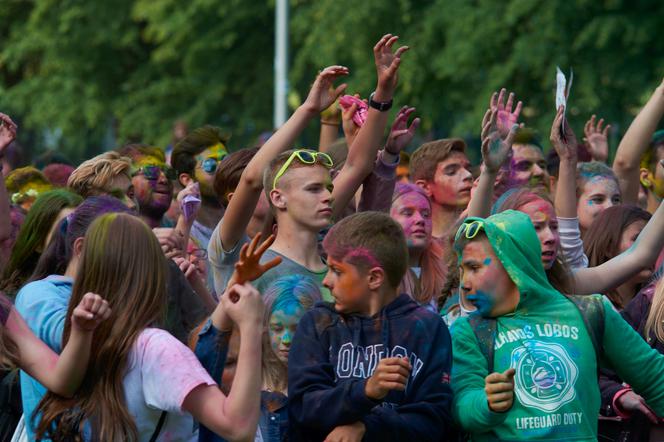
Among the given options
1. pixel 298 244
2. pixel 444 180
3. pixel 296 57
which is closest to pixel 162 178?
pixel 444 180

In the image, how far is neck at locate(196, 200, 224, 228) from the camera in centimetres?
705

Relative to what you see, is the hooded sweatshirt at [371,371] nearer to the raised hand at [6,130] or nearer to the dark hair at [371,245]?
the dark hair at [371,245]

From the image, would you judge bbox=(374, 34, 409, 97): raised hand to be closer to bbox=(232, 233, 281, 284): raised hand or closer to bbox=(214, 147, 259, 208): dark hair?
bbox=(214, 147, 259, 208): dark hair

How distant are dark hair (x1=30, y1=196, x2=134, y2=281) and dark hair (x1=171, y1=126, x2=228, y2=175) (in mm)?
2373

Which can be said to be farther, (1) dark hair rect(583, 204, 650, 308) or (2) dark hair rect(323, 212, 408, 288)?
(1) dark hair rect(583, 204, 650, 308)

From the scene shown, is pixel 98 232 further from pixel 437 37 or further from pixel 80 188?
pixel 437 37

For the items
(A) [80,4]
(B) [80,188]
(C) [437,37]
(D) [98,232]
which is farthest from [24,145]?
(D) [98,232]

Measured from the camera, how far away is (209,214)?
710 centimetres

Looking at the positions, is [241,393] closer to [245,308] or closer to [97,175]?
[245,308]

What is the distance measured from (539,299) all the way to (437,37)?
12.1 m

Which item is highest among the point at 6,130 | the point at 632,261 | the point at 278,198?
the point at 6,130

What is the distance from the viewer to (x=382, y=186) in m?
6.08

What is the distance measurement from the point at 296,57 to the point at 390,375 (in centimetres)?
1533

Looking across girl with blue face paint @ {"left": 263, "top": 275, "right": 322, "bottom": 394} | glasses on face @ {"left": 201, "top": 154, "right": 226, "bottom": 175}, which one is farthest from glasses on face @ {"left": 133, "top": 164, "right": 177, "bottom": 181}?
girl with blue face paint @ {"left": 263, "top": 275, "right": 322, "bottom": 394}
